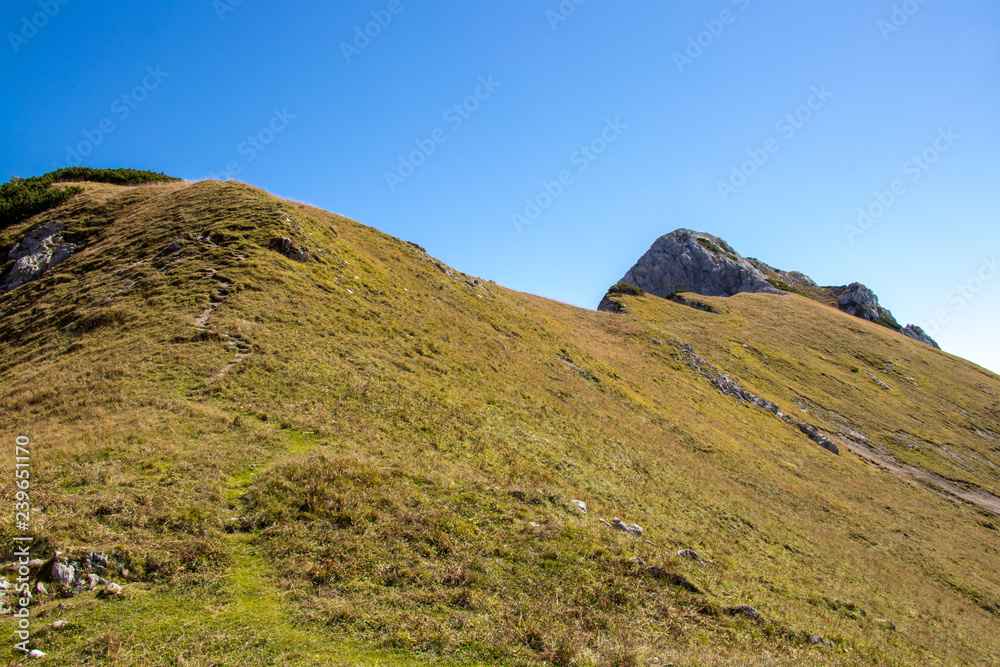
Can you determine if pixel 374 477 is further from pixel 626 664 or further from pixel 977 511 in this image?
pixel 977 511

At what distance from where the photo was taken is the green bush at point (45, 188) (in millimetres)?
41594

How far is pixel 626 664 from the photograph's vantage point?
973cm

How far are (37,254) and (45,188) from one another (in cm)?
1544

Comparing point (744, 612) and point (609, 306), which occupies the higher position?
point (609, 306)

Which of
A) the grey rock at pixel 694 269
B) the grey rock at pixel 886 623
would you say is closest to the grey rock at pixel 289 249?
the grey rock at pixel 886 623

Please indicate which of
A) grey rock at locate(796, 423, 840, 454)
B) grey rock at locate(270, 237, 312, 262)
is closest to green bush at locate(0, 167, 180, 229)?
grey rock at locate(270, 237, 312, 262)

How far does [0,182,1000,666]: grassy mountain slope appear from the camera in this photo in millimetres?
10297

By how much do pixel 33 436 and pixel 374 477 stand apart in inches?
444

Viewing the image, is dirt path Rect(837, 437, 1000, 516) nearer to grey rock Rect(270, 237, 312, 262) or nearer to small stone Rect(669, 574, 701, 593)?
small stone Rect(669, 574, 701, 593)

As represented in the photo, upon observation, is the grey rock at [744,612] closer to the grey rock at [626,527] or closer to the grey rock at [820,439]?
the grey rock at [626,527]

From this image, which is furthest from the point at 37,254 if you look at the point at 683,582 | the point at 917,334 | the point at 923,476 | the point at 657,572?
the point at 917,334

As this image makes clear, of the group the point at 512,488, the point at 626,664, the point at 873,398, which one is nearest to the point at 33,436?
the point at 512,488

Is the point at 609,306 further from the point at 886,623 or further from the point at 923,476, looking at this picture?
the point at 886,623

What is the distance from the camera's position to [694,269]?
126 meters
